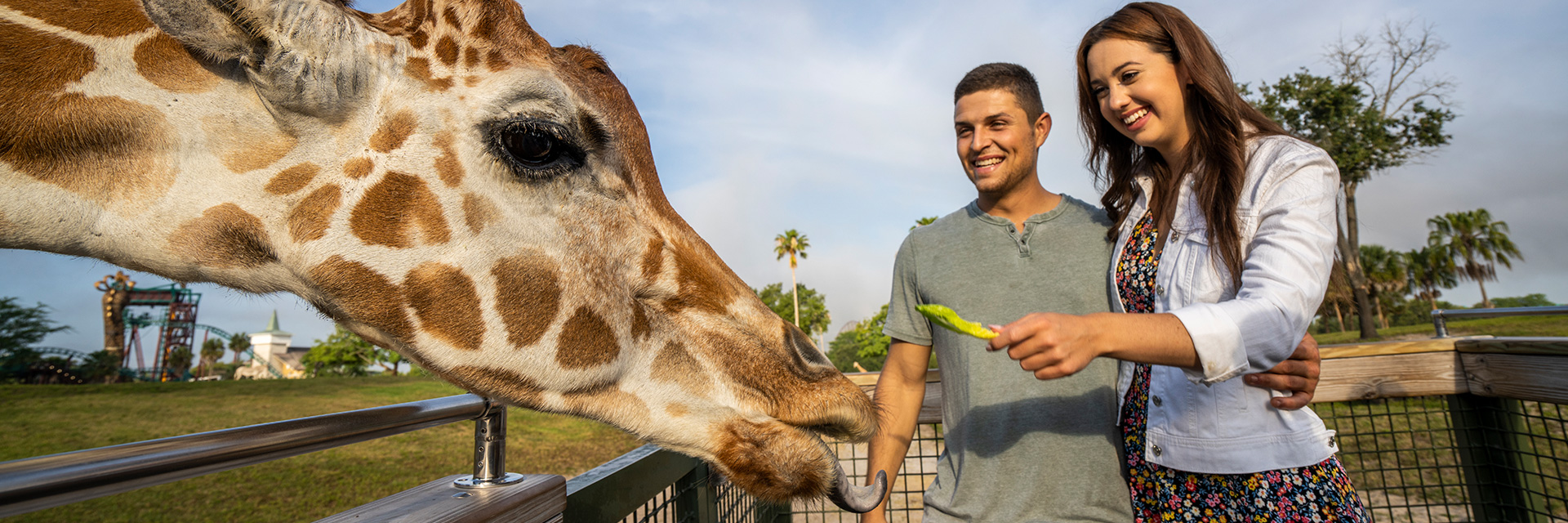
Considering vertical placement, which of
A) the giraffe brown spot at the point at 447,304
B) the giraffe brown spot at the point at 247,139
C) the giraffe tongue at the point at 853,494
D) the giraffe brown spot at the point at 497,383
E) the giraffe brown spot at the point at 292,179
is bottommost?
the giraffe tongue at the point at 853,494

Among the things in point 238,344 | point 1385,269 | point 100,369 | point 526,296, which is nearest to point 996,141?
point 526,296

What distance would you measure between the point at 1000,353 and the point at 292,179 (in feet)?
7.02

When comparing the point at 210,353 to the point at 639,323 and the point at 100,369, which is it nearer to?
the point at 100,369

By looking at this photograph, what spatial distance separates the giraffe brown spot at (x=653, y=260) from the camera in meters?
1.71

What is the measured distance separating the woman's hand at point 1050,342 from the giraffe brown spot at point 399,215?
126 centimetres

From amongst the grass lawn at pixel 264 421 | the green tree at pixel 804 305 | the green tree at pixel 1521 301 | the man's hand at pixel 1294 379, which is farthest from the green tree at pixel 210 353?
the green tree at pixel 1521 301

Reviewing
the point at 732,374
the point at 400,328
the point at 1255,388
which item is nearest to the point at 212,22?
the point at 400,328

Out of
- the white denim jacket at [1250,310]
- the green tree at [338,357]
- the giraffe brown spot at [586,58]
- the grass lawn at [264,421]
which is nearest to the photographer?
the white denim jacket at [1250,310]

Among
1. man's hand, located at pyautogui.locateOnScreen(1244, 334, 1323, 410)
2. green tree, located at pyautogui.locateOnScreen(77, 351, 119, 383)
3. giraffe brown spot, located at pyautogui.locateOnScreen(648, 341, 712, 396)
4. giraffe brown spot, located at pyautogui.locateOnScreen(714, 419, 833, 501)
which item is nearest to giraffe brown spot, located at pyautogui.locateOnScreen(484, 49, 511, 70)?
giraffe brown spot, located at pyautogui.locateOnScreen(648, 341, 712, 396)

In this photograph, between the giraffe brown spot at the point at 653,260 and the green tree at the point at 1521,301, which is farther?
the green tree at the point at 1521,301

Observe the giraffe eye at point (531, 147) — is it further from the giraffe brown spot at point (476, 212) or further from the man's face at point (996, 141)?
the man's face at point (996, 141)

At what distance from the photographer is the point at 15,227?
1.33 meters

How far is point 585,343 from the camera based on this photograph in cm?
159

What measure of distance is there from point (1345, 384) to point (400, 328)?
3.90 metres
